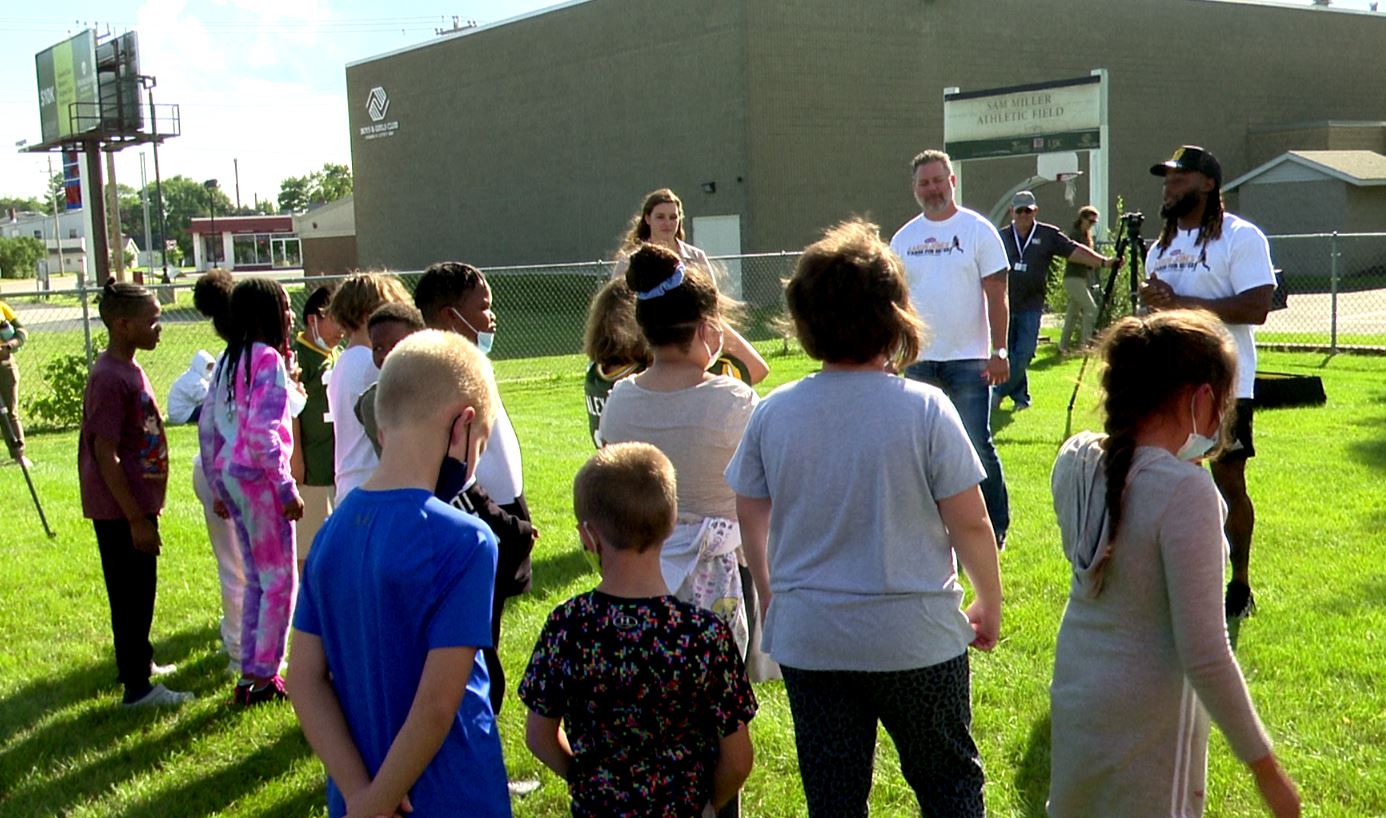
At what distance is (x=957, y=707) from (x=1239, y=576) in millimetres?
3106

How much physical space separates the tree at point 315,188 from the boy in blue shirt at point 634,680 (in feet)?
376

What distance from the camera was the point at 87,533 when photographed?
835 centimetres

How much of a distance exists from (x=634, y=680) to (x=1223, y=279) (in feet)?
12.2

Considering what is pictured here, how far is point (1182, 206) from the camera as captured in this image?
17.3 feet

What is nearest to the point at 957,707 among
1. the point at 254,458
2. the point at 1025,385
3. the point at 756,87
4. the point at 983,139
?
the point at 254,458

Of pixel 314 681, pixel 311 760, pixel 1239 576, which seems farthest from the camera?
pixel 1239 576

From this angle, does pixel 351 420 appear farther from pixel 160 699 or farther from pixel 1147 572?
pixel 1147 572

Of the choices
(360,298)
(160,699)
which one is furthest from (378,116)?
(360,298)

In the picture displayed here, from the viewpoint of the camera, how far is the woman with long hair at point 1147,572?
2.41 m

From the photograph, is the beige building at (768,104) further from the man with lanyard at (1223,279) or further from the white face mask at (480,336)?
the white face mask at (480,336)

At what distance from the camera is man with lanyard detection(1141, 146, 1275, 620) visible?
5117 millimetres

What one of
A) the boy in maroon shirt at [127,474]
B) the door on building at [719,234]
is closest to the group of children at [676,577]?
the boy in maroon shirt at [127,474]

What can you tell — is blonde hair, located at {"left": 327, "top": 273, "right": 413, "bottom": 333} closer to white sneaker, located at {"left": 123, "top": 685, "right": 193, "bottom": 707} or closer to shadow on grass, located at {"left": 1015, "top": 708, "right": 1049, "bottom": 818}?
white sneaker, located at {"left": 123, "top": 685, "right": 193, "bottom": 707}

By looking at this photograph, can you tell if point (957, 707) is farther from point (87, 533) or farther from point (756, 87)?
point (756, 87)
